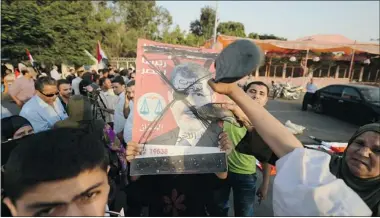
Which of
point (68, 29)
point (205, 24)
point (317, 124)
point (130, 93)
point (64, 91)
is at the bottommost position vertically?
point (317, 124)

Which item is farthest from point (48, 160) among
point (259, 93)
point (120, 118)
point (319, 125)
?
point (319, 125)

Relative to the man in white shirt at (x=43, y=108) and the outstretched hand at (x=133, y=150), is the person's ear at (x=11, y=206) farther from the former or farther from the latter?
the man in white shirt at (x=43, y=108)

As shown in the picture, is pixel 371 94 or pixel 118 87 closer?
pixel 118 87

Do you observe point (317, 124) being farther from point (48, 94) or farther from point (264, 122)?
point (264, 122)

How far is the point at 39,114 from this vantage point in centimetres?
254

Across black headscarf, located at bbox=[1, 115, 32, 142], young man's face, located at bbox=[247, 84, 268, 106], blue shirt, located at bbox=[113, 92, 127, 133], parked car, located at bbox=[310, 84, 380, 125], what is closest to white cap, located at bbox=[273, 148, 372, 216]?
young man's face, located at bbox=[247, 84, 268, 106]

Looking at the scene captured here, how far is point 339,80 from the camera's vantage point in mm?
20812

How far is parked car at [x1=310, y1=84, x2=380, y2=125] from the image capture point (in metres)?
7.44

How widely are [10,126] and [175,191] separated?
4.20 feet

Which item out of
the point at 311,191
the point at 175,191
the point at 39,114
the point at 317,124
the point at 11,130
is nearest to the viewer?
the point at 311,191

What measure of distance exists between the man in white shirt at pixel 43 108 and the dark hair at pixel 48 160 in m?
1.71

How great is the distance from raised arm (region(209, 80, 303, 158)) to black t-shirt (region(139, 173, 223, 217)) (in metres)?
0.85

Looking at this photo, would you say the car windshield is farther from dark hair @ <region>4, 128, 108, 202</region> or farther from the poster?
dark hair @ <region>4, 128, 108, 202</region>

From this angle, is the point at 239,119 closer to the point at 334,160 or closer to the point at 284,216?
the point at 334,160
